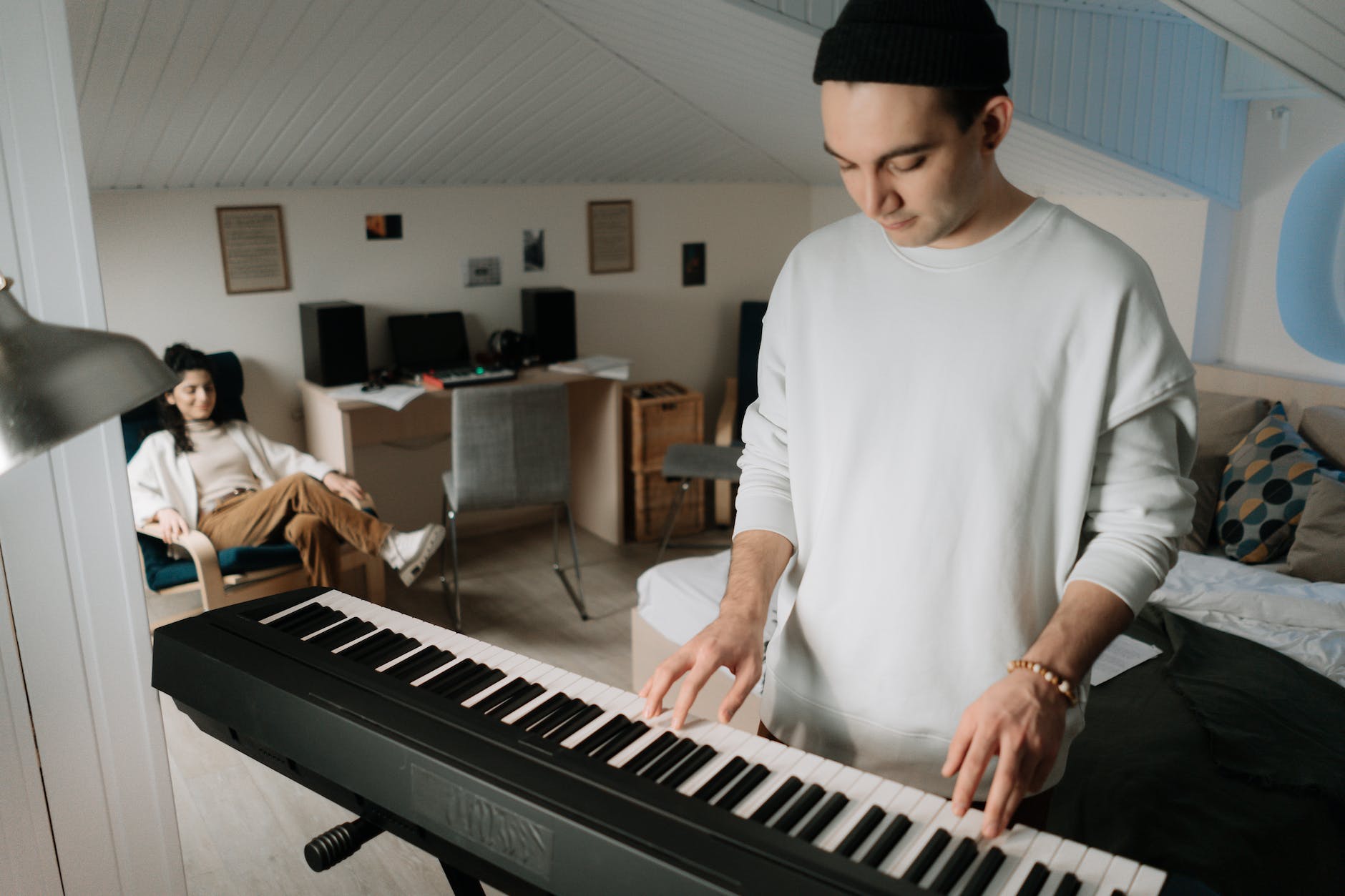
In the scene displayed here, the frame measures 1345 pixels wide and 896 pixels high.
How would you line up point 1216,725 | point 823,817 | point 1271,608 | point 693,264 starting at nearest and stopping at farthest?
point 823,817 < point 1216,725 < point 1271,608 < point 693,264

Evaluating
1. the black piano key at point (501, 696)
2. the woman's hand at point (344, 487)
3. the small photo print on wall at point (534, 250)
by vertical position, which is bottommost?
the woman's hand at point (344, 487)

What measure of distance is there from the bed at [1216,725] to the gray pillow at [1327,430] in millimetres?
32

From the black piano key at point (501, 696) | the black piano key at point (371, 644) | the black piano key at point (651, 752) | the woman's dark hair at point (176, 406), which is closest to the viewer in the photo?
the black piano key at point (651, 752)

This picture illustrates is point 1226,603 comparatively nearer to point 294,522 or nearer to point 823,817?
point 823,817

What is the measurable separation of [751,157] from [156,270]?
8.69 ft

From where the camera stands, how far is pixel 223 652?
1.20m

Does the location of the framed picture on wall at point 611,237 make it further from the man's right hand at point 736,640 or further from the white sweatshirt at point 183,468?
the man's right hand at point 736,640

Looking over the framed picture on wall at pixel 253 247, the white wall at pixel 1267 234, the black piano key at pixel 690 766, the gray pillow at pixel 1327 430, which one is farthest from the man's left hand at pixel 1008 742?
the framed picture on wall at pixel 253 247

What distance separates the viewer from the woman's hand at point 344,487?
12.5 feet

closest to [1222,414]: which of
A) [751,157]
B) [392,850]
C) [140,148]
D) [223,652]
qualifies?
[751,157]

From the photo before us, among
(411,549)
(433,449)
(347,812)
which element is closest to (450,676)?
(347,812)

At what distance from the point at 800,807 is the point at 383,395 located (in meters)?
3.42

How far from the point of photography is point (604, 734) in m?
1.04

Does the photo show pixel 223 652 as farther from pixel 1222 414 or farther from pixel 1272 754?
pixel 1222 414
